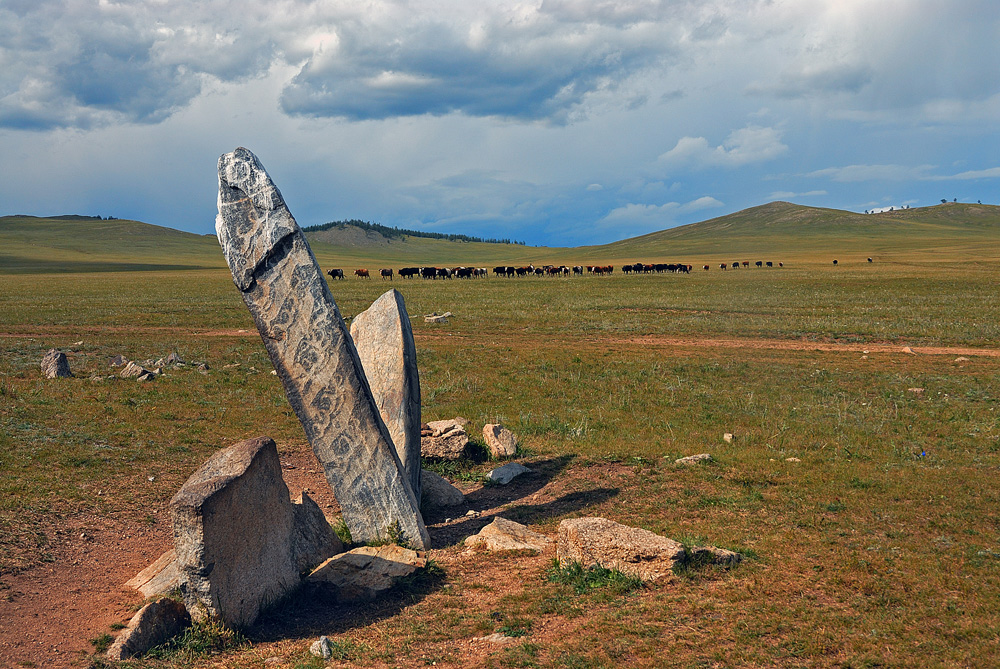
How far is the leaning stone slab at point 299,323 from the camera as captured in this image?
30.7 ft

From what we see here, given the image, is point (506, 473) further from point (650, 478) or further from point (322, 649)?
point (322, 649)

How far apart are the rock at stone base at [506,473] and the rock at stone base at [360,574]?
12.4 feet

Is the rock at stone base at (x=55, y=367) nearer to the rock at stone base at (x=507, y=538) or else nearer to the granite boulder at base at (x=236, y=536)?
the granite boulder at base at (x=236, y=536)

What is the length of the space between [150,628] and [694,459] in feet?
28.8

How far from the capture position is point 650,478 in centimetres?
1201

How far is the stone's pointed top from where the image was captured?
30.5 feet

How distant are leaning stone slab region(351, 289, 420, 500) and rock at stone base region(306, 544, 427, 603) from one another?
203cm

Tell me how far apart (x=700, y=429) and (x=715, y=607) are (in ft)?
27.2

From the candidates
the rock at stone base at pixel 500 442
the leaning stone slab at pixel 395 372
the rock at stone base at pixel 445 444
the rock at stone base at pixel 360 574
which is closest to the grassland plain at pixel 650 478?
the rock at stone base at pixel 360 574

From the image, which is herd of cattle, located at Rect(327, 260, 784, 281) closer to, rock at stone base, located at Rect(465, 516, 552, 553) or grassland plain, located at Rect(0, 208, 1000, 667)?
grassland plain, located at Rect(0, 208, 1000, 667)

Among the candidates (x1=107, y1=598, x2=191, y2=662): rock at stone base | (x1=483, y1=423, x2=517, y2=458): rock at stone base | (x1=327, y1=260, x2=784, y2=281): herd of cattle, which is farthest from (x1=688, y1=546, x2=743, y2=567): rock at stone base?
(x1=327, y1=260, x2=784, y2=281): herd of cattle

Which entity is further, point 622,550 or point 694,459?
point 694,459

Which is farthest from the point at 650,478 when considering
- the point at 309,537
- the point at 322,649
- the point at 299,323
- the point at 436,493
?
the point at 322,649

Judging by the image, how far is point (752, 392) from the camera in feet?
62.5
